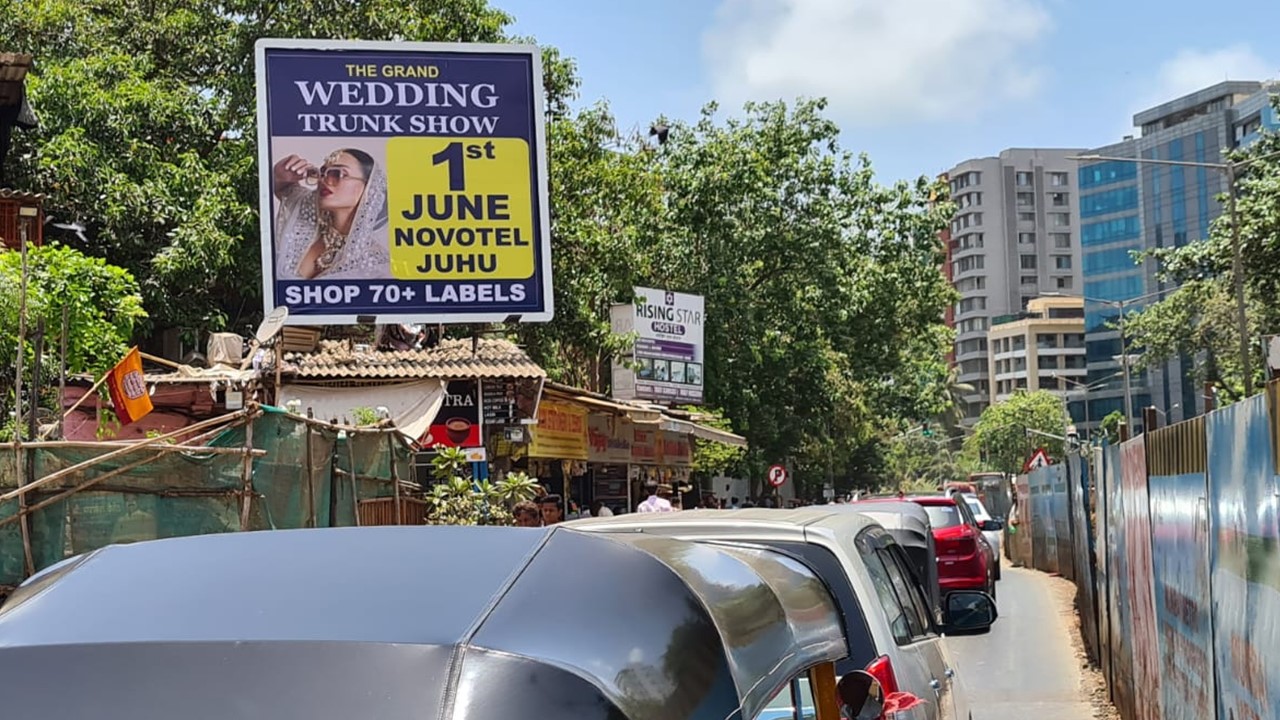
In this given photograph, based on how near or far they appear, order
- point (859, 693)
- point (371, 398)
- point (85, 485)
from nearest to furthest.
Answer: point (859, 693) < point (85, 485) < point (371, 398)

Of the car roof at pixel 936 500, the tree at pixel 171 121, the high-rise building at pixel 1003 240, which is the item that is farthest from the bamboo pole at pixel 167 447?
the high-rise building at pixel 1003 240

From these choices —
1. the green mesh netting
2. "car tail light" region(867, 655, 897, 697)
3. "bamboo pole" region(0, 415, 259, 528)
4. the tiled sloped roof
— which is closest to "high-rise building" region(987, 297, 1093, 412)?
the tiled sloped roof

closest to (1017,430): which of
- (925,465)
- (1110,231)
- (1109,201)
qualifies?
(925,465)

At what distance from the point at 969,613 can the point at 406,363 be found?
13700mm

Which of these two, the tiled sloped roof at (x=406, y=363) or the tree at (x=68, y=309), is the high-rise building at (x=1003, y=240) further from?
the tree at (x=68, y=309)

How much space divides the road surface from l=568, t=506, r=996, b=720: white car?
370cm

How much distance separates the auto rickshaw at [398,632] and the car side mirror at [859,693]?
0.26 metres

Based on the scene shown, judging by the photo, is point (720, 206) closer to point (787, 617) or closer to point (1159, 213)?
point (787, 617)

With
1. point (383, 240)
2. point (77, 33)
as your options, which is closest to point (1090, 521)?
point (383, 240)

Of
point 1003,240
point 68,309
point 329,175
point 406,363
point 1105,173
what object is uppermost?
point 1105,173

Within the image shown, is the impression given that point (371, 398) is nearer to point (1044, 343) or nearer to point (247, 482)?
point (247, 482)

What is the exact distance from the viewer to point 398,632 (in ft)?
6.29

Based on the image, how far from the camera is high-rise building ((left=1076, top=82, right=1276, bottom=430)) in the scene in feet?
390

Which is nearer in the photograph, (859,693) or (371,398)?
(859,693)
